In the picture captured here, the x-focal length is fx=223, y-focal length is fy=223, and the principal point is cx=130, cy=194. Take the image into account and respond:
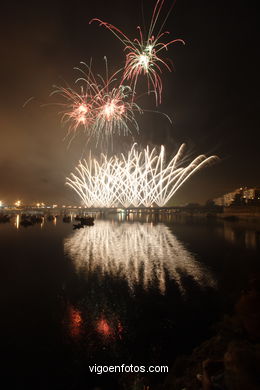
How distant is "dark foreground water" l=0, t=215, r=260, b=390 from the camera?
319 inches

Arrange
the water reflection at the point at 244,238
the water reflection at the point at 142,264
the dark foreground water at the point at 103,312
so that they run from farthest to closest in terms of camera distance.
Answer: the water reflection at the point at 244,238 < the water reflection at the point at 142,264 < the dark foreground water at the point at 103,312

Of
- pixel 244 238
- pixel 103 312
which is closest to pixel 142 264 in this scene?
pixel 103 312

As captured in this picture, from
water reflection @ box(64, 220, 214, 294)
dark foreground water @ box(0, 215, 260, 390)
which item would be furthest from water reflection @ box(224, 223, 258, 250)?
water reflection @ box(64, 220, 214, 294)

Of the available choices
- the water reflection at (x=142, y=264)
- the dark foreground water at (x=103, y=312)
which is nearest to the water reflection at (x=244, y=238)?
the dark foreground water at (x=103, y=312)

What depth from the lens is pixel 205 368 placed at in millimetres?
→ 5605

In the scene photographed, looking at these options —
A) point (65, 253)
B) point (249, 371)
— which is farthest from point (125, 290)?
point (65, 253)

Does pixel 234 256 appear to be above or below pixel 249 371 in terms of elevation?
below

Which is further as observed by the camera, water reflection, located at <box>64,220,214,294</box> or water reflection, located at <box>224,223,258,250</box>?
water reflection, located at <box>224,223,258,250</box>

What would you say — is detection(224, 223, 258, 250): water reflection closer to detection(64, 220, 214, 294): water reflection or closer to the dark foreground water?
the dark foreground water

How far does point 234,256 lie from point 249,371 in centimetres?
Answer: 2182

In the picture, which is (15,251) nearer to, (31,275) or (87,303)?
(31,275)

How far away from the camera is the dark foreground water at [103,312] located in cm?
811

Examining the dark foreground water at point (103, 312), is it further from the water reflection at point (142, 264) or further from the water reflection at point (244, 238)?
the water reflection at point (244, 238)

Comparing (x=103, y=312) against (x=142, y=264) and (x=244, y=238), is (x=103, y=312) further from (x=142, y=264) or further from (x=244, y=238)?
(x=244, y=238)
